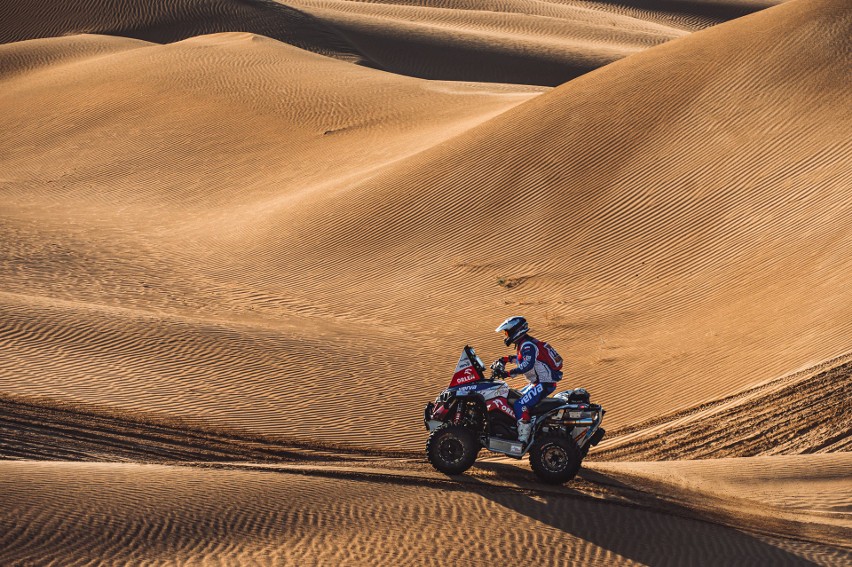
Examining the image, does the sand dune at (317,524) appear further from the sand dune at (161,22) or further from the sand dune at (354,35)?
the sand dune at (161,22)

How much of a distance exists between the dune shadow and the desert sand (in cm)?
4

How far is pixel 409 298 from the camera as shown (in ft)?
68.8

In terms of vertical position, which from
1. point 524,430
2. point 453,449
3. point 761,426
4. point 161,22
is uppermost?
point 161,22

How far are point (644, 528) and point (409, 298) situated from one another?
12116mm

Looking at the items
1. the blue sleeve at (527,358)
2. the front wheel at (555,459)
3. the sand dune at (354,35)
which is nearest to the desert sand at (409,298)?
the front wheel at (555,459)

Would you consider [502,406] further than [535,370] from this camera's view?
Yes

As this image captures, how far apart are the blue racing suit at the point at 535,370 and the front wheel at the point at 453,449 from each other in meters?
0.55

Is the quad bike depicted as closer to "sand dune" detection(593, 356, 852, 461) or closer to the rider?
the rider

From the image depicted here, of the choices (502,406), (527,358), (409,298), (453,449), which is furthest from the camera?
(409,298)

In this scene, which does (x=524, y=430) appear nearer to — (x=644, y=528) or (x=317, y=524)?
(x=644, y=528)

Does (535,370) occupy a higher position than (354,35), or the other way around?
(354,35)

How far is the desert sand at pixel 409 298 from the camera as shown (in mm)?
9062

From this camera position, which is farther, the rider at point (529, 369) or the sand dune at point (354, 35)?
the sand dune at point (354, 35)

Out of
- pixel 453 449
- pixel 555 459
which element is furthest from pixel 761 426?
pixel 453 449
